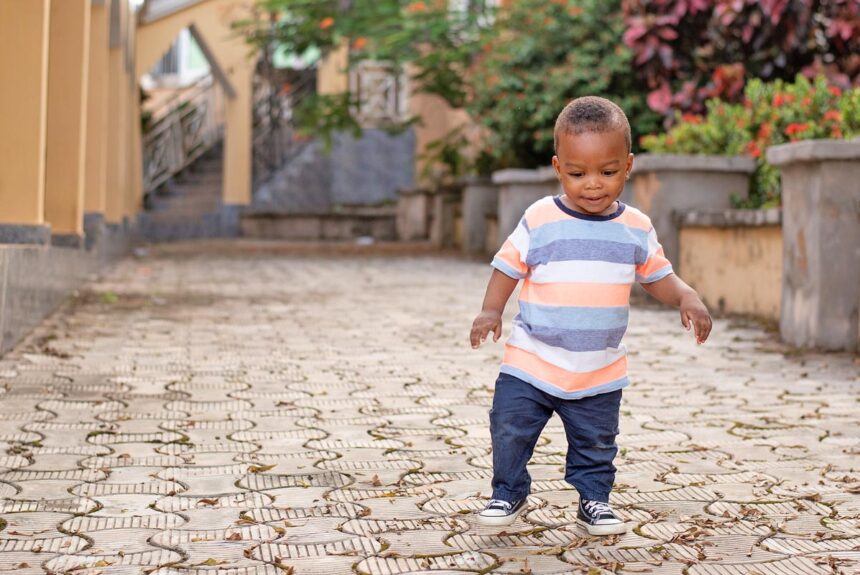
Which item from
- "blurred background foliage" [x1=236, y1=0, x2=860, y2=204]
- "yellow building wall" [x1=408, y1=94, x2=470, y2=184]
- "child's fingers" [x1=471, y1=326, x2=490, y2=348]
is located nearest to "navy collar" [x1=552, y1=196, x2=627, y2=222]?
"child's fingers" [x1=471, y1=326, x2=490, y2=348]

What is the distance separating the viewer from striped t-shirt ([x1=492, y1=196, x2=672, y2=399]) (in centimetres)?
329

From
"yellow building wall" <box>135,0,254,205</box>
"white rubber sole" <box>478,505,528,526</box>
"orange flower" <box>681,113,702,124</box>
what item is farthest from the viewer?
"yellow building wall" <box>135,0,254,205</box>

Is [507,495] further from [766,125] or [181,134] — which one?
[181,134]

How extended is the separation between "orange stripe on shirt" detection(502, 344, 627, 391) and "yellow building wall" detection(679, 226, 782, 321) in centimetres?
512

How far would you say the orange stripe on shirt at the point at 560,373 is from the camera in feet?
10.8

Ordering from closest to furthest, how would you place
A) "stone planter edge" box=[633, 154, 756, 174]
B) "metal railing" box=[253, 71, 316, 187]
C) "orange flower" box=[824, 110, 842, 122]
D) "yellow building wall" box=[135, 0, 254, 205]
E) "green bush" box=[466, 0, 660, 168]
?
"orange flower" box=[824, 110, 842, 122], "stone planter edge" box=[633, 154, 756, 174], "green bush" box=[466, 0, 660, 168], "yellow building wall" box=[135, 0, 254, 205], "metal railing" box=[253, 71, 316, 187]

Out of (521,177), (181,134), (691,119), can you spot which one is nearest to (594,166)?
(691,119)

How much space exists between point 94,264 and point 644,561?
10.5 meters

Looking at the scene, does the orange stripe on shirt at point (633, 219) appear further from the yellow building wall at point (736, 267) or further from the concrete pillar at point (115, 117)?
the concrete pillar at point (115, 117)

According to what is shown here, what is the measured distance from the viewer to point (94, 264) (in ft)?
41.8

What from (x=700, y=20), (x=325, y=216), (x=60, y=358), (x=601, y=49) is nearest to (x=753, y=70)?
(x=700, y=20)

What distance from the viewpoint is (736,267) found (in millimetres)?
8922

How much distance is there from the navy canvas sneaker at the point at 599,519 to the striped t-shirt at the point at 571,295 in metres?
0.29

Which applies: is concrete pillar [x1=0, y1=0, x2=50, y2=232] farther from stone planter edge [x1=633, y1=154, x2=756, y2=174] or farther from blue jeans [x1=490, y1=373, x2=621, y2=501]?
blue jeans [x1=490, y1=373, x2=621, y2=501]
